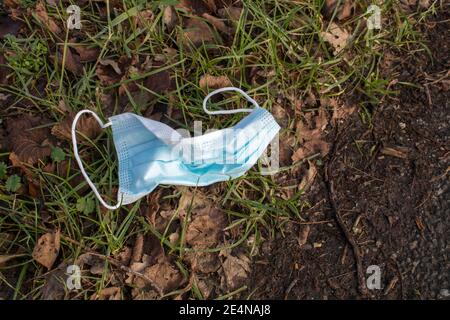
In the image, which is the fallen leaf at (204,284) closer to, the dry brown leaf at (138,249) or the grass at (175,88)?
the grass at (175,88)

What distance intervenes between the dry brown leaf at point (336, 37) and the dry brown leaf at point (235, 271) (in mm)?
961

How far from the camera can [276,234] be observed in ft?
6.11

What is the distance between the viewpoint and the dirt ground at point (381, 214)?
1763 mm

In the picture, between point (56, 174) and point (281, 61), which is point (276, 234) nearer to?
point (281, 61)

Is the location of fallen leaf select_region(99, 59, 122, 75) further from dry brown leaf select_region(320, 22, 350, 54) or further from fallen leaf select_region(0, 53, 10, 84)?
dry brown leaf select_region(320, 22, 350, 54)

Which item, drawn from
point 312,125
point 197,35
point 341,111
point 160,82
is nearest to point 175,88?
point 160,82

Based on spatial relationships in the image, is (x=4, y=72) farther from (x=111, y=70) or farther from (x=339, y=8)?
(x=339, y=8)

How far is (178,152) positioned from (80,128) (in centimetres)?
40

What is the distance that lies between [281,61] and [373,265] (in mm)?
880

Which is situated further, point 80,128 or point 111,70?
point 111,70

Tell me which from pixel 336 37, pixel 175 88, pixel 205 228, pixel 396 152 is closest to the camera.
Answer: pixel 205 228

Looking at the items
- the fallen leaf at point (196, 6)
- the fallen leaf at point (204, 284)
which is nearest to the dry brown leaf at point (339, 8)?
the fallen leaf at point (196, 6)

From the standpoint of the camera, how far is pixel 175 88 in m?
2.08
